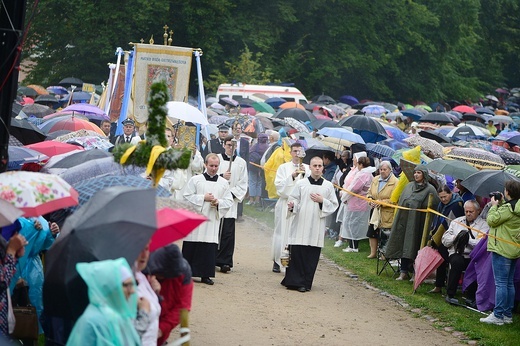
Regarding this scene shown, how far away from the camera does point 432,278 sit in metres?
14.7

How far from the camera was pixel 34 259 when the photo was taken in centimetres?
923

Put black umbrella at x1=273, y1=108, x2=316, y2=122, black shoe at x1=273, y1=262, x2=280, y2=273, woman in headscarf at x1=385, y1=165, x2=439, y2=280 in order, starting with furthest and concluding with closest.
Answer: black umbrella at x1=273, y1=108, x2=316, y2=122 < black shoe at x1=273, y1=262, x2=280, y2=273 < woman in headscarf at x1=385, y1=165, x2=439, y2=280

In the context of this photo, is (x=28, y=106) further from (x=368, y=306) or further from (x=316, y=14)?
(x=316, y=14)

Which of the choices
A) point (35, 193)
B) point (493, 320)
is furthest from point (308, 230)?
point (35, 193)

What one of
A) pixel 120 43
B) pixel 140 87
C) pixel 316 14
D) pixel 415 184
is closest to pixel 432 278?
pixel 415 184

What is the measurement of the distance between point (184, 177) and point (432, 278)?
13.8ft

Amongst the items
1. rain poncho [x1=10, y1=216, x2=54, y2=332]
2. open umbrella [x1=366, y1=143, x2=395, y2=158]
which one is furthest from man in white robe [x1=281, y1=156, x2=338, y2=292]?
rain poncho [x1=10, y1=216, x2=54, y2=332]

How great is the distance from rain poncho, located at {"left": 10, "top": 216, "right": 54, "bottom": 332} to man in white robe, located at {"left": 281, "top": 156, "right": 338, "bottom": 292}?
5.04 meters

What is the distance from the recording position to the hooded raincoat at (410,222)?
1460cm

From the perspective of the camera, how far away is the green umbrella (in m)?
32.2

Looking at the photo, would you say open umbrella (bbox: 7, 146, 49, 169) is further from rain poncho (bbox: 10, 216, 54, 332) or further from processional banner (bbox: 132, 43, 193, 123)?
processional banner (bbox: 132, 43, 193, 123)

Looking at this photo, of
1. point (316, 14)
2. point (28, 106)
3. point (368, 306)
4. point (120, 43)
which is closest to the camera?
A: point (368, 306)

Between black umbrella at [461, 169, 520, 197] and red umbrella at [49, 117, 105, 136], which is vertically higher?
black umbrella at [461, 169, 520, 197]

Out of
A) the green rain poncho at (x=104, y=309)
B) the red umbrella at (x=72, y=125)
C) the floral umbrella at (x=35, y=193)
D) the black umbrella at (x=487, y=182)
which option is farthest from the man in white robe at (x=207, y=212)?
the green rain poncho at (x=104, y=309)
